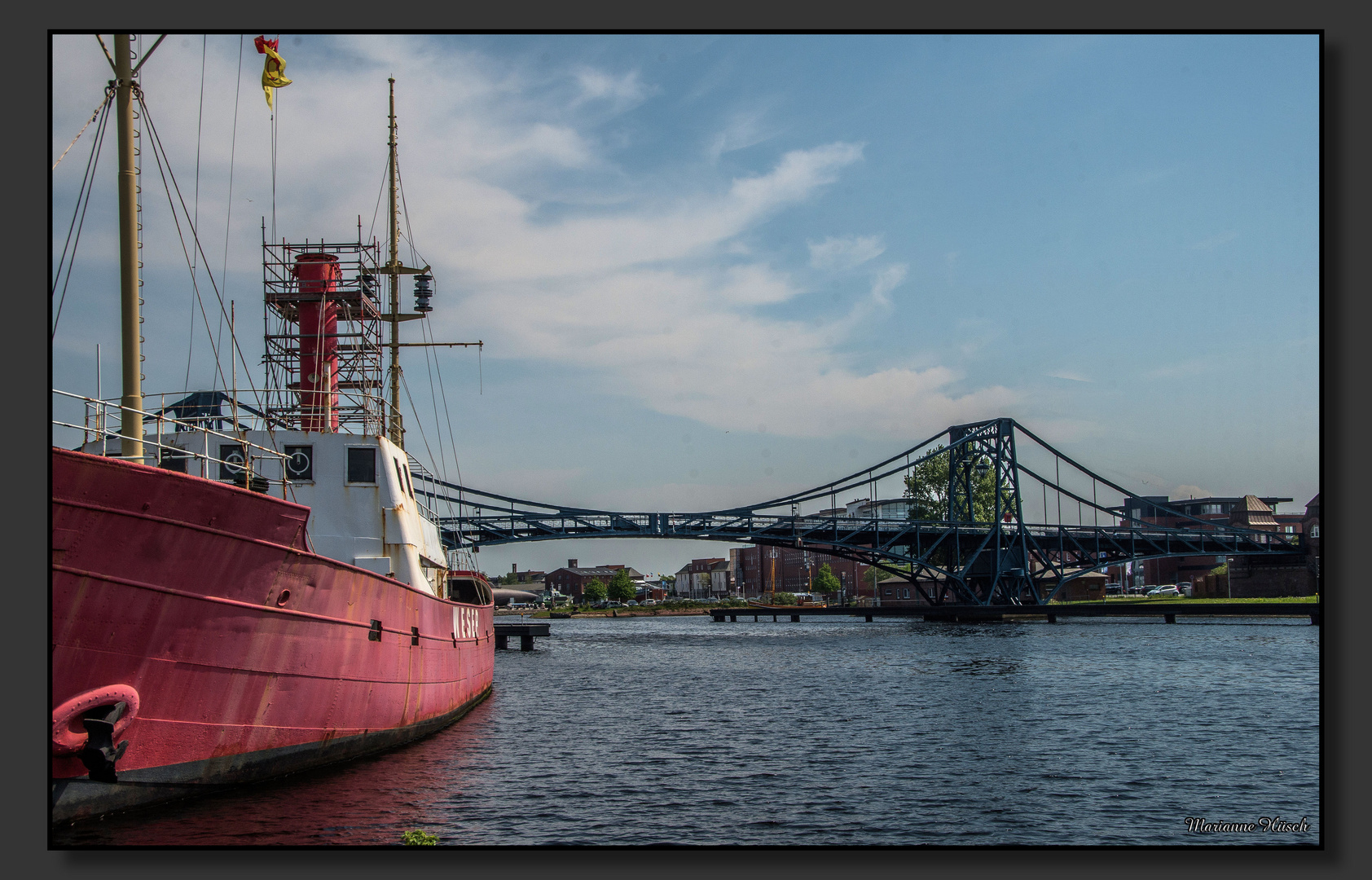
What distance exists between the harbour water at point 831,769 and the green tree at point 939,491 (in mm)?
70888

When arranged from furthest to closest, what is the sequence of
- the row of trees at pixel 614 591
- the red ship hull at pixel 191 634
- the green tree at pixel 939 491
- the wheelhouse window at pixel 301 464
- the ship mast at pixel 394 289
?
the row of trees at pixel 614 591 → the green tree at pixel 939 491 → the ship mast at pixel 394 289 → the wheelhouse window at pixel 301 464 → the red ship hull at pixel 191 634

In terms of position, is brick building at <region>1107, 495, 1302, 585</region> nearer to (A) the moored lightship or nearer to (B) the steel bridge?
(B) the steel bridge

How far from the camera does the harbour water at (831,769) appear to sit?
13.3m

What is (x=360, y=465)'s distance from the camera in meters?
19.2

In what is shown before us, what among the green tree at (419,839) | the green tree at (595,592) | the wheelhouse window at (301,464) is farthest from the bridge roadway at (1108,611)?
the green tree at (595,592)

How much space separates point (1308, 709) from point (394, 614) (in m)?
22.4

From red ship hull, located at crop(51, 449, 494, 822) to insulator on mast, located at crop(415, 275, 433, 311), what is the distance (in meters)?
20.6

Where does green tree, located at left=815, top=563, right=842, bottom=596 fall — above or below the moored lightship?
below

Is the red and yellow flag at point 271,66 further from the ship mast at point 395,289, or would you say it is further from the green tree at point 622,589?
the green tree at point 622,589

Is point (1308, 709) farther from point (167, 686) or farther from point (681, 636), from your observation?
point (681, 636)

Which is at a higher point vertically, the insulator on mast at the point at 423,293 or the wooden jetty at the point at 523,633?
the insulator on mast at the point at 423,293

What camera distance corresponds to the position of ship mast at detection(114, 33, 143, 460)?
11.0m

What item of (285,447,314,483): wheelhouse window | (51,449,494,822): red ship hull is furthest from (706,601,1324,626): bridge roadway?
(51,449,494,822): red ship hull
